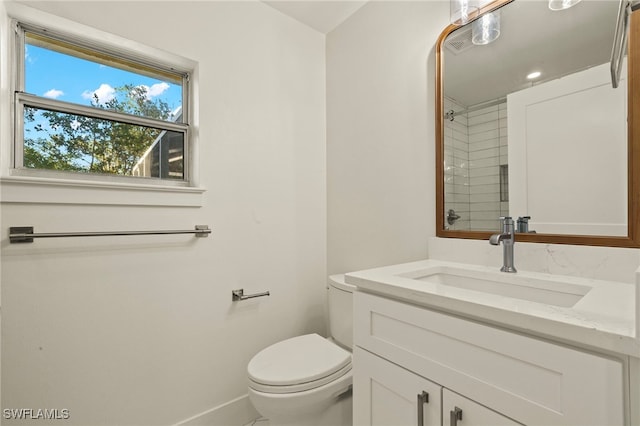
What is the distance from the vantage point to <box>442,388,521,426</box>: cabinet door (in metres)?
0.66

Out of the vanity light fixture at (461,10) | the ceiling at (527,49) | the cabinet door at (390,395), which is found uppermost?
the vanity light fixture at (461,10)

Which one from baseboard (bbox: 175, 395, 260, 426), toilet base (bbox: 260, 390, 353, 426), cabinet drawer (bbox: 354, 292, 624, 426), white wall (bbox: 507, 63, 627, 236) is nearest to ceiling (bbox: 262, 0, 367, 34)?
white wall (bbox: 507, 63, 627, 236)

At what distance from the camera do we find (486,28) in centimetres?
125

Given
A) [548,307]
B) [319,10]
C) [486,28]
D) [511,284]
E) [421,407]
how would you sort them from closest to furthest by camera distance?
[548,307] < [421,407] < [511,284] < [486,28] < [319,10]

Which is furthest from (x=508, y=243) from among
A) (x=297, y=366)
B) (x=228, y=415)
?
(x=228, y=415)

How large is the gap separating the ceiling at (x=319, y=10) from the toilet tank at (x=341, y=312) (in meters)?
1.61

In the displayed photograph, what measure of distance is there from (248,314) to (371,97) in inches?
55.4

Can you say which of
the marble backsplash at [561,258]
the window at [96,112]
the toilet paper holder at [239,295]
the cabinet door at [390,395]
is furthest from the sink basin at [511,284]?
the window at [96,112]

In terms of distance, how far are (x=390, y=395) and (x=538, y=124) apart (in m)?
1.07

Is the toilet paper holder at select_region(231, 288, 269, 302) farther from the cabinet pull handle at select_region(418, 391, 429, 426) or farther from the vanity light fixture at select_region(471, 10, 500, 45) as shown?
the vanity light fixture at select_region(471, 10, 500, 45)

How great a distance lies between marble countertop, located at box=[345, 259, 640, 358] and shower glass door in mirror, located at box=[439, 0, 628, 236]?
0.22m

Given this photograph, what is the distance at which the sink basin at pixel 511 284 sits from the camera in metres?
0.89

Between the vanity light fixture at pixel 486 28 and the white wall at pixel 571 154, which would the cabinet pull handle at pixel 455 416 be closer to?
the white wall at pixel 571 154

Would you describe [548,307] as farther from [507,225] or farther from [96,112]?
[96,112]
